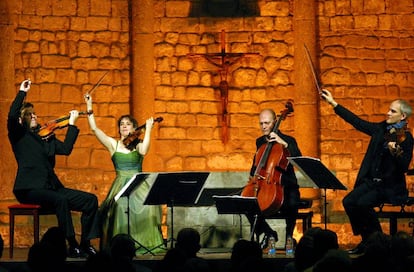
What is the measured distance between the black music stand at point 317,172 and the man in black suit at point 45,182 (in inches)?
76.9

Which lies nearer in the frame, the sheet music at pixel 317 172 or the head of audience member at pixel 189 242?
the head of audience member at pixel 189 242

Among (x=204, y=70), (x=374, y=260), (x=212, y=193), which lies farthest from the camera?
(x=204, y=70)

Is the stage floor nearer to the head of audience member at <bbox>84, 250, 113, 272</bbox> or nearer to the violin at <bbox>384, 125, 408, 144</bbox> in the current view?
the violin at <bbox>384, 125, 408, 144</bbox>

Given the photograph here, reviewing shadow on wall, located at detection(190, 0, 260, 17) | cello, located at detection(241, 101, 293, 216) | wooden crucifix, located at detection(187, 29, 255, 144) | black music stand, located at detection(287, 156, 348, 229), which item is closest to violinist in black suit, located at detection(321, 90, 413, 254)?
black music stand, located at detection(287, 156, 348, 229)

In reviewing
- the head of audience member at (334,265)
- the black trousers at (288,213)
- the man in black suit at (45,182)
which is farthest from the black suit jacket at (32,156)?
the head of audience member at (334,265)

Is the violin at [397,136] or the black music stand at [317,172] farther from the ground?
the violin at [397,136]

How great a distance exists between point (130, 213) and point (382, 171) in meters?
2.44

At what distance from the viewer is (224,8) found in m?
13.8

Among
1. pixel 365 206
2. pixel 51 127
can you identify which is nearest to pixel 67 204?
pixel 51 127

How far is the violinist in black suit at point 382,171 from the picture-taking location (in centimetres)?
1050

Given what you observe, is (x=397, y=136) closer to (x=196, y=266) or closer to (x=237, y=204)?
(x=237, y=204)

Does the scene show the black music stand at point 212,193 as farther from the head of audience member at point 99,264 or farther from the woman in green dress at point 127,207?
the head of audience member at point 99,264

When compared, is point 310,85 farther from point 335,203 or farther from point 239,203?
point 239,203

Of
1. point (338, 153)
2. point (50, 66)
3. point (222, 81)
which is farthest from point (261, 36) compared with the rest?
point (50, 66)
